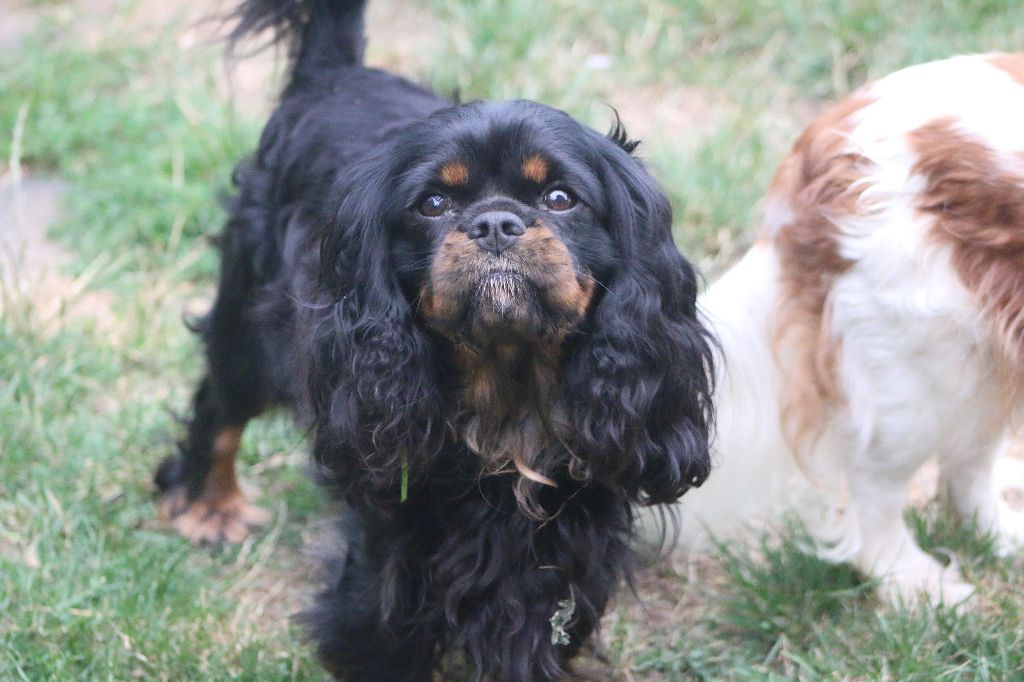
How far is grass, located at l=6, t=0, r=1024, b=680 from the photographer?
3084 millimetres

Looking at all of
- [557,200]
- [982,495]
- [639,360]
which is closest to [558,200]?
[557,200]

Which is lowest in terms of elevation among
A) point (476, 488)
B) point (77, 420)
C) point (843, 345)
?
point (77, 420)

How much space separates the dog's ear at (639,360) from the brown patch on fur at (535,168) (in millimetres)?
138

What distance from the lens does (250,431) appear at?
4035mm

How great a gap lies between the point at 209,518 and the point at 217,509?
0.03 metres

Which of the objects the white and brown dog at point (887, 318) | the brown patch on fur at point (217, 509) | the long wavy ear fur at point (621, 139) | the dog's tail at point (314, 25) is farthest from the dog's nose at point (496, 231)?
the brown patch on fur at point (217, 509)

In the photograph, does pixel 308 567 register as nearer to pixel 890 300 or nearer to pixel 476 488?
pixel 476 488

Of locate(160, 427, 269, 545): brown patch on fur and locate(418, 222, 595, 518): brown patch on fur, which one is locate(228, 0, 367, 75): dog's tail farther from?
locate(418, 222, 595, 518): brown patch on fur

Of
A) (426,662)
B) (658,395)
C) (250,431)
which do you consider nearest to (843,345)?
(658,395)

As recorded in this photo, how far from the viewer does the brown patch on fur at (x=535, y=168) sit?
2.40 meters

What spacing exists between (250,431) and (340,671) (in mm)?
1368

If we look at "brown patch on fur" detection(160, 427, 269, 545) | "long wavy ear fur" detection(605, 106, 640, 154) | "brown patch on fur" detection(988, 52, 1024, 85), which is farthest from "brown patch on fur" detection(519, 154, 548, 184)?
"brown patch on fur" detection(160, 427, 269, 545)

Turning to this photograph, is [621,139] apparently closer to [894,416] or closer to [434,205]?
[434,205]

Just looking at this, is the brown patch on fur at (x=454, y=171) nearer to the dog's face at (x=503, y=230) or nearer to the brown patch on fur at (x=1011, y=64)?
the dog's face at (x=503, y=230)
